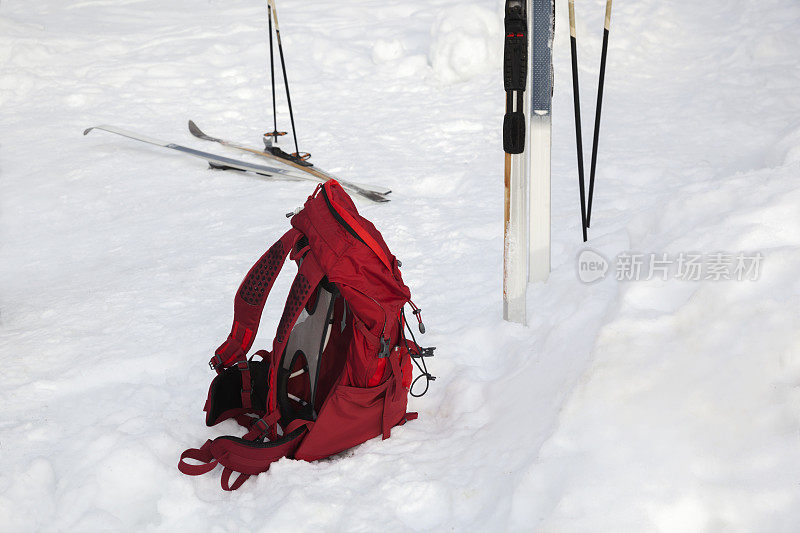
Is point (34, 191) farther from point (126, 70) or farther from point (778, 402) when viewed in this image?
point (778, 402)

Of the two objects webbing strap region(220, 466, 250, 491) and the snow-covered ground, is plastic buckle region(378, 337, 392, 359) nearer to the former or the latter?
the snow-covered ground

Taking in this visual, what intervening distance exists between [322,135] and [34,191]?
7.16ft

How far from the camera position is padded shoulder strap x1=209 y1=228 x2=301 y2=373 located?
2.08 m

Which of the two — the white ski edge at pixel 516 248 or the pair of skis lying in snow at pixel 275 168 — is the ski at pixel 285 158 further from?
the white ski edge at pixel 516 248

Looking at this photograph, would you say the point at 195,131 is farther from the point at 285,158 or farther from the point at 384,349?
the point at 384,349

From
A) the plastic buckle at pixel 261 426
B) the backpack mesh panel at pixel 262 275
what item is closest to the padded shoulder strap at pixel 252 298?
the backpack mesh panel at pixel 262 275

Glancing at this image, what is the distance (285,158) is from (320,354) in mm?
3101

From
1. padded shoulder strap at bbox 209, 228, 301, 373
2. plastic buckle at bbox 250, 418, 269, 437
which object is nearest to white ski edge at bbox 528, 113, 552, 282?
padded shoulder strap at bbox 209, 228, 301, 373

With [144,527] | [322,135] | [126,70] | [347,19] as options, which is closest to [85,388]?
[144,527]

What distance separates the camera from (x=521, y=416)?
2020mm

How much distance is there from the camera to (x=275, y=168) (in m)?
4.75

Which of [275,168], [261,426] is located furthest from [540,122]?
[275,168]

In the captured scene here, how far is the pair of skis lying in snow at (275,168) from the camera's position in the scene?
4328 millimetres
